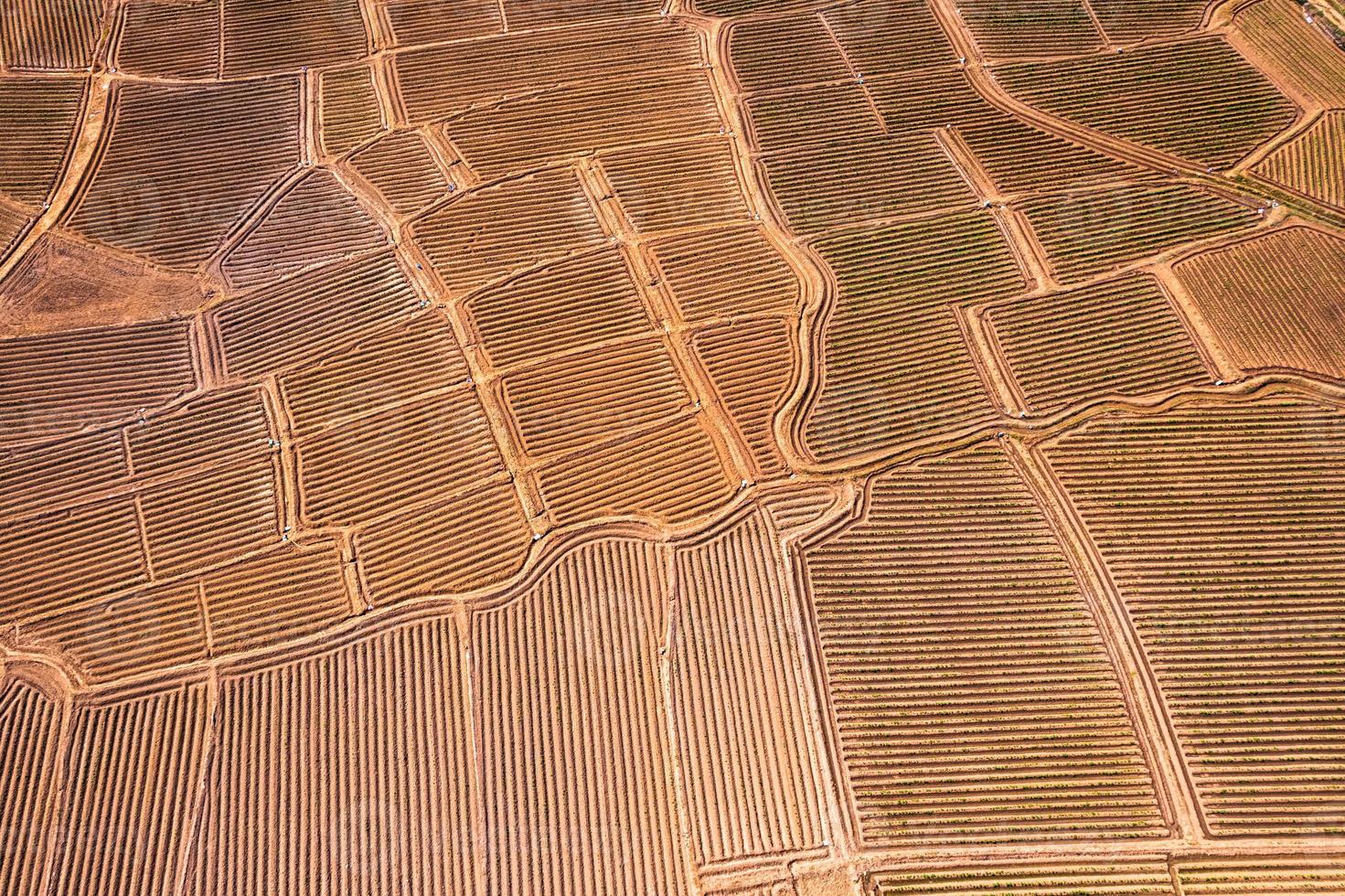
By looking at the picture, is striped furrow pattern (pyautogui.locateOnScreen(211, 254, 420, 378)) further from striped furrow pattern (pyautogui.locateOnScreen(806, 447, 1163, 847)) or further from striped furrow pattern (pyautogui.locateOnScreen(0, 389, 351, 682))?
striped furrow pattern (pyautogui.locateOnScreen(806, 447, 1163, 847))

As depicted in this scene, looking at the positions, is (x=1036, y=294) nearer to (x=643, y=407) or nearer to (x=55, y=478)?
(x=643, y=407)

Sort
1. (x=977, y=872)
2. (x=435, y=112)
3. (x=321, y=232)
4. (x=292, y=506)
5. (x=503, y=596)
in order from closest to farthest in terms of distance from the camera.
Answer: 1. (x=977, y=872)
2. (x=503, y=596)
3. (x=292, y=506)
4. (x=321, y=232)
5. (x=435, y=112)

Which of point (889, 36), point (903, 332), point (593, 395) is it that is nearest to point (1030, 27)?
point (889, 36)

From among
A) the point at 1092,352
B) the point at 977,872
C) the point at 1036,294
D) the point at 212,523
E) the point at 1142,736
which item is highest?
the point at 1036,294

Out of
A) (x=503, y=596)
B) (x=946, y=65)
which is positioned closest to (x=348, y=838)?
(x=503, y=596)

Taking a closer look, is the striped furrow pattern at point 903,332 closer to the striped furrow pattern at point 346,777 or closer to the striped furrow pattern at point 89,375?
the striped furrow pattern at point 346,777

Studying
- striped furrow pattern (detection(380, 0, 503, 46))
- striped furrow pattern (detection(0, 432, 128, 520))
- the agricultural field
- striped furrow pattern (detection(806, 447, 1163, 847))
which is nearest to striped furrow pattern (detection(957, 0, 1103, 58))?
the agricultural field

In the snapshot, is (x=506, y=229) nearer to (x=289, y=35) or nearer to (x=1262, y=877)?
(x=289, y=35)
